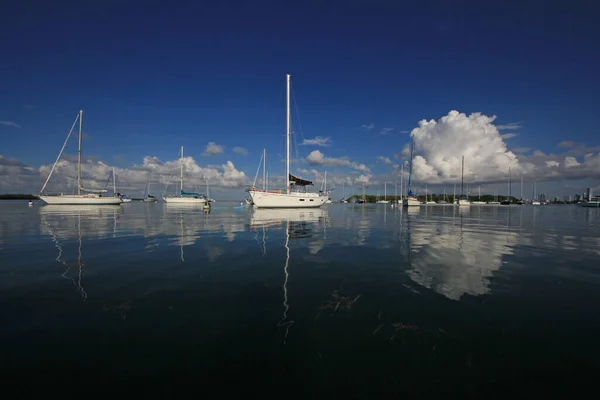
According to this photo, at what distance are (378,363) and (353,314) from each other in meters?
1.84

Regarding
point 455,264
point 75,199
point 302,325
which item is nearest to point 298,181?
point 455,264

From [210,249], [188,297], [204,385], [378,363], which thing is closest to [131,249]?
[210,249]

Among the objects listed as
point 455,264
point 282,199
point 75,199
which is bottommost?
point 455,264

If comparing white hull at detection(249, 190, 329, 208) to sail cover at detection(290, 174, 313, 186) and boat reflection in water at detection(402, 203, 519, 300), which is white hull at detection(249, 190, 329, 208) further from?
boat reflection in water at detection(402, 203, 519, 300)

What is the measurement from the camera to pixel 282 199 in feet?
203

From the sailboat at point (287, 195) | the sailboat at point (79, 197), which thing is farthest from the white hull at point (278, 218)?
the sailboat at point (79, 197)

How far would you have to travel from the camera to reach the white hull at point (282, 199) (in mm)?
59878

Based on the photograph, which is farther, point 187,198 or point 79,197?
point 187,198

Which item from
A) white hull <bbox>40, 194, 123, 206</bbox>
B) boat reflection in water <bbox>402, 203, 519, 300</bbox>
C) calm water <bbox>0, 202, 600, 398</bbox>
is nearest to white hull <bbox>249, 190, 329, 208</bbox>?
boat reflection in water <bbox>402, 203, 519, 300</bbox>

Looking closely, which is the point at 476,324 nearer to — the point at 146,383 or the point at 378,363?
the point at 378,363

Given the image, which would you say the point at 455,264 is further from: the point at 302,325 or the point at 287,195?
the point at 287,195

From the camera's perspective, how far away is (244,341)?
4.93 meters

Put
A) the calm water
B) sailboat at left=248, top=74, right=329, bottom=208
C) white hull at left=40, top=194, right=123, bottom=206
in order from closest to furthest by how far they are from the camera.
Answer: the calm water → sailboat at left=248, top=74, right=329, bottom=208 → white hull at left=40, top=194, right=123, bottom=206

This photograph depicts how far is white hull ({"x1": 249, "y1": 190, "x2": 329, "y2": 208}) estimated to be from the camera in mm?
59878
